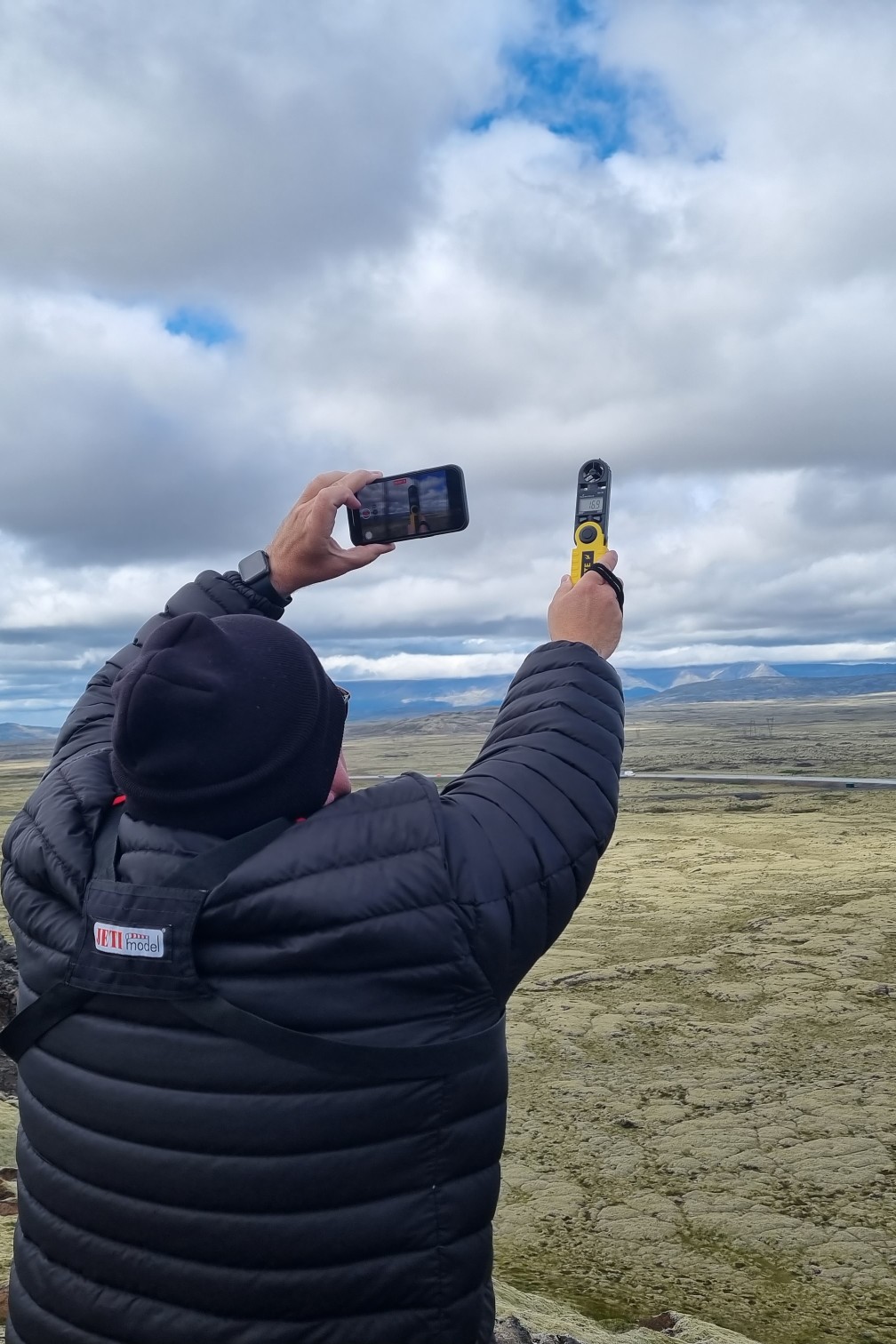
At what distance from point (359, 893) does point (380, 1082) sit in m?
0.27

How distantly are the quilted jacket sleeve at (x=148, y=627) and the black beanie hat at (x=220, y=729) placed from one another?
622 millimetres

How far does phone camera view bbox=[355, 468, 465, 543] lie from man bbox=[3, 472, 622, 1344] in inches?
36.7

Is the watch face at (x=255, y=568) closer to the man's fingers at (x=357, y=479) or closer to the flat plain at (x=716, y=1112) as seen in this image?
the man's fingers at (x=357, y=479)

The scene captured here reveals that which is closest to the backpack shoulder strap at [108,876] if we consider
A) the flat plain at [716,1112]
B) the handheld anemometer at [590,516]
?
the handheld anemometer at [590,516]

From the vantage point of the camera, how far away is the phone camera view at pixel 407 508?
2.33 metres

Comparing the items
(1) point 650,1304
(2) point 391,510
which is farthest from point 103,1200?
(1) point 650,1304

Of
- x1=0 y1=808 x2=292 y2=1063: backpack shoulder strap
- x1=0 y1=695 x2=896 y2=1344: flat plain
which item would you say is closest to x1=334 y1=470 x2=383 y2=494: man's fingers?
x1=0 y1=808 x2=292 y2=1063: backpack shoulder strap

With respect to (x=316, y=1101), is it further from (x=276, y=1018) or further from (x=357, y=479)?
(x=357, y=479)

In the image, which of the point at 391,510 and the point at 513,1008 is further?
the point at 513,1008

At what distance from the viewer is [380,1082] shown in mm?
1328

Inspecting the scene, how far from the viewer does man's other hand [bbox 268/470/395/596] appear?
2094mm

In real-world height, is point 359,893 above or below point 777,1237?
above

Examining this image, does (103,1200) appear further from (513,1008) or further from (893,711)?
(893,711)

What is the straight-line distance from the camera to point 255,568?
84.0 inches
